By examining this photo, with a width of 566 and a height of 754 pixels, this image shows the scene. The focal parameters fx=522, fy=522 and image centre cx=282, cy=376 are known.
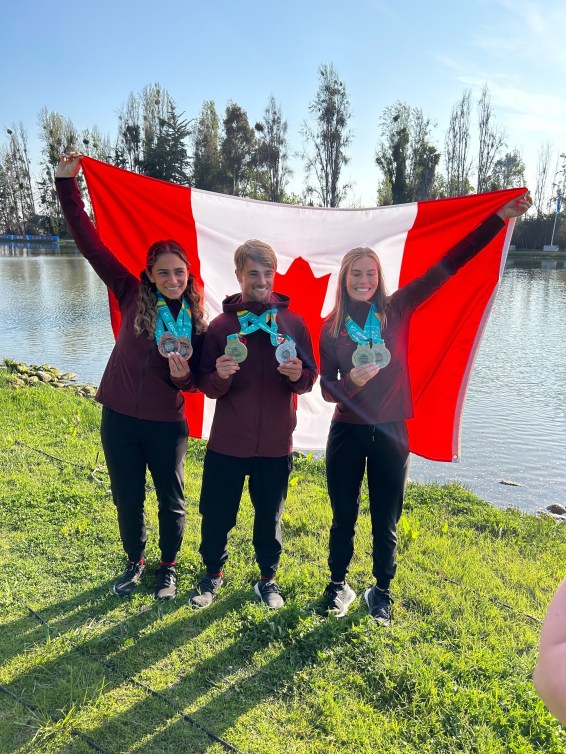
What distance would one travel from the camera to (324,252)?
3.94 m

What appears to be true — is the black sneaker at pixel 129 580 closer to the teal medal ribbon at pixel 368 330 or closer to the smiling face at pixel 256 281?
the smiling face at pixel 256 281

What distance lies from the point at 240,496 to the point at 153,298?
4.19 ft

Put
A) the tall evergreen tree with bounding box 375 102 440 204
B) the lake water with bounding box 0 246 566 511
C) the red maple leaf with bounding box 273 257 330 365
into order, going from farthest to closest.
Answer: the tall evergreen tree with bounding box 375 102 440 204
the lake water with bounding box 0 246 566 511
the red maple leaf with bounding box 273 257 330 365

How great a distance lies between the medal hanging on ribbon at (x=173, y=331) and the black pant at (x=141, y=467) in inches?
18.6

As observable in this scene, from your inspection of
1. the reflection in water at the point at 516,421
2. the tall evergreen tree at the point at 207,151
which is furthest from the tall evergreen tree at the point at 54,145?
the reflection in water at the point at 516,421

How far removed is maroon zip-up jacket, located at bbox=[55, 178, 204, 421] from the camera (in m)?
3.03

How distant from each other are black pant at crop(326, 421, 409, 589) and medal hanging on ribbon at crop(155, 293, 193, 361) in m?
0.99

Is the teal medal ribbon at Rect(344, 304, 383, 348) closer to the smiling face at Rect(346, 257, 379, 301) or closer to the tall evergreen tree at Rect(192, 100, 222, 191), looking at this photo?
the smiling face at Rect(346, 257, 379, 301)

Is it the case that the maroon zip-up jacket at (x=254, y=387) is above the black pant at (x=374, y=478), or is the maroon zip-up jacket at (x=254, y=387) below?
above

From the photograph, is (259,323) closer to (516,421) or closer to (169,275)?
(169,275)

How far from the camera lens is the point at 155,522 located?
4270 mm

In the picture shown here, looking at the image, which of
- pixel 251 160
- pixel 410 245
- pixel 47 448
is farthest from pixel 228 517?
pixel 251 160

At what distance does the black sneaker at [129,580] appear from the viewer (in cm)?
329

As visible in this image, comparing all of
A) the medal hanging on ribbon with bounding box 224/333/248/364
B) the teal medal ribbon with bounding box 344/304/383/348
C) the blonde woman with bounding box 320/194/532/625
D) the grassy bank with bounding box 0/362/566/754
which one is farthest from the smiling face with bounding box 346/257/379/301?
the grassy bank with bounding box 0/362/566/754
